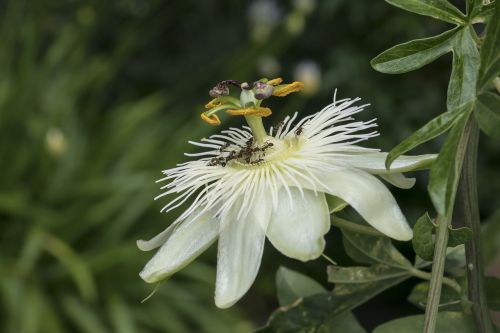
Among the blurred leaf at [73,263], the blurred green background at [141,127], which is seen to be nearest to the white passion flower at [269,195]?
the blurred green background at [141,127]

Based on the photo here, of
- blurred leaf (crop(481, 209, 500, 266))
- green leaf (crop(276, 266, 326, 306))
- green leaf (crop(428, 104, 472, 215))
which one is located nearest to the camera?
A: green leaf (crop(428, 104, 472, 215))

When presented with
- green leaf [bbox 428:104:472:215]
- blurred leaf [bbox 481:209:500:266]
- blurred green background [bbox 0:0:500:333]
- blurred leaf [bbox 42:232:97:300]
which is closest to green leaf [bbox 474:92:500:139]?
green leaf [bbox 428:104:472:215]

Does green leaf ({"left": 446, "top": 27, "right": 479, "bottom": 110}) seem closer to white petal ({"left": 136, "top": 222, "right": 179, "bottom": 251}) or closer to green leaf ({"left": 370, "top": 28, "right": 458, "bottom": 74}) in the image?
green leaf ({"left": 370, "top": 28, "right": 458, "bottom": 74})

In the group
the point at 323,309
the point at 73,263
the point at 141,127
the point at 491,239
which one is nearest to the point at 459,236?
the point at 323,309

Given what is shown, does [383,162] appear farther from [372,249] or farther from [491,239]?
[491,239]

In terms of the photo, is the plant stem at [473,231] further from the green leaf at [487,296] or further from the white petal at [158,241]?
the white petal at [158,241]

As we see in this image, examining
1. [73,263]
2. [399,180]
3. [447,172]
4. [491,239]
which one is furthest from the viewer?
[73,263]
